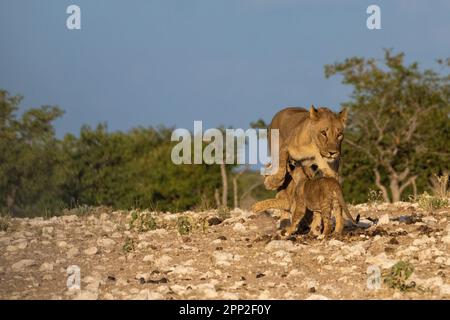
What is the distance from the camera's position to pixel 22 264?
9.52 meters

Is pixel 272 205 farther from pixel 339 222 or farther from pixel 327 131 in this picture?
pixel 327 131

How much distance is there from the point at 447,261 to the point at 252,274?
2.12 metres

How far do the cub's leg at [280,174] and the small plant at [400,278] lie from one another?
3.47m

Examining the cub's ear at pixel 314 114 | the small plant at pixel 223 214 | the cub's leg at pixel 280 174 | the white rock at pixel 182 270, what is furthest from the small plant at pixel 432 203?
A: the white rock at pixel 182 270

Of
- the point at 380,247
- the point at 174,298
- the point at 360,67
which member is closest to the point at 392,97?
the point at 360,67

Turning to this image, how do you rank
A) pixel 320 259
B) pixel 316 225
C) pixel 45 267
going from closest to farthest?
1. pixel 45 267
2. pixel 320 259
3. pixel 316 225

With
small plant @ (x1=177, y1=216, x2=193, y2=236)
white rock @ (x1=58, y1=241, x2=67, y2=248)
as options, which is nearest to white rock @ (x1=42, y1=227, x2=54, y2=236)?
white rock @ (x1=58, y1=241, x2=67, y2=248)

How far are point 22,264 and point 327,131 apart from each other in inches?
158

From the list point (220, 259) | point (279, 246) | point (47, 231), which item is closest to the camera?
point (220, 259)

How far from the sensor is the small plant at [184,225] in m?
11.8

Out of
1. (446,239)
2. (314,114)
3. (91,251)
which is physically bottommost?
(91,251)

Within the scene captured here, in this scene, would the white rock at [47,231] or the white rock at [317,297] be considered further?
the white rock at [47,231]

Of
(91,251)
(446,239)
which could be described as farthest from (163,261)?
(446,239)

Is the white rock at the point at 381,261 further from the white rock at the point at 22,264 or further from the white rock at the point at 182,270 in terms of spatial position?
the white rock at the point at 22,264
